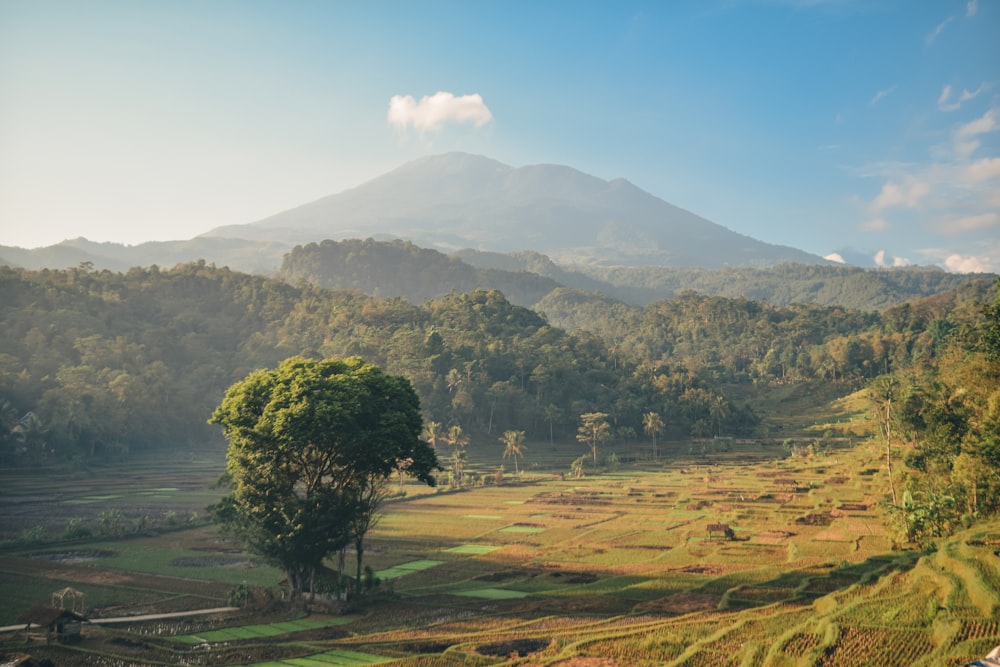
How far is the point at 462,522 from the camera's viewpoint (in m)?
39.9

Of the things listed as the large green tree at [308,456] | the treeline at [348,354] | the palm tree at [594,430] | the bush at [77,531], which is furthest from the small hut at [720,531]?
the treeline at [348,354]

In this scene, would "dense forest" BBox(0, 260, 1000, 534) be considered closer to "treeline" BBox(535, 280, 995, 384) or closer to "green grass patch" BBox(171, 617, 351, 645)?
"treeline" BBox(535, 280, 995, 384)

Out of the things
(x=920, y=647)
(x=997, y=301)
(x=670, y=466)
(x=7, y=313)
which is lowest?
(x=670, y=466)

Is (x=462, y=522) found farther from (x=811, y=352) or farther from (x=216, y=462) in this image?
(x=811, y=352)

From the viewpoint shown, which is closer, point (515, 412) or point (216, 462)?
point (216, 462)

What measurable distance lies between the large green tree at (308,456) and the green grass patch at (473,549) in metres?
7.86

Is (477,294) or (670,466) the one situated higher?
(477,294)

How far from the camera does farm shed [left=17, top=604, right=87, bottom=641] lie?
60.6ft

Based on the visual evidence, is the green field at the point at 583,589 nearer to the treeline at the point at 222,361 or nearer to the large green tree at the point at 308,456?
the large green tree at the point at 308,456

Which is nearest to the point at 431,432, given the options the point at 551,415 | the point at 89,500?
the point at 551,415

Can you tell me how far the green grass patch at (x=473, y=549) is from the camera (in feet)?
104

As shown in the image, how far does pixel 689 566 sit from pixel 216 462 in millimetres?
56121

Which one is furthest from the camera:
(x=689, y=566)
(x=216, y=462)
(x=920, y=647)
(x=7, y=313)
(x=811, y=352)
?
(x=811, y=352)

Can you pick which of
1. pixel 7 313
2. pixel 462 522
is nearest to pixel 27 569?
pixel 462 522
